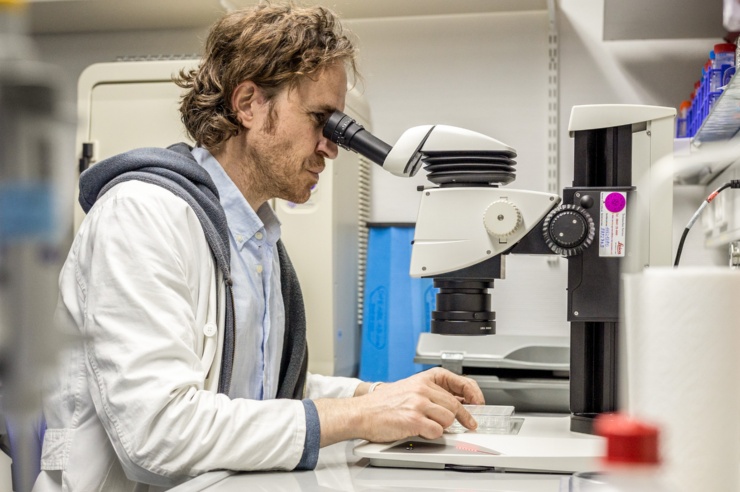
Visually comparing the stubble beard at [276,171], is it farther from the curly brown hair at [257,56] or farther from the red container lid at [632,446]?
the red container lid at [632,446]

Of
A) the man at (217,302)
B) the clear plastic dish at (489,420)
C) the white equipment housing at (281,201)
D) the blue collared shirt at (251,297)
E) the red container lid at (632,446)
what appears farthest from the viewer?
the white equipment housing at (281,201)

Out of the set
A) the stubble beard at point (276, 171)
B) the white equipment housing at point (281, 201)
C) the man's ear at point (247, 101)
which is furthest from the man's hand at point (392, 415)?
the white equipment housing at point (281, 201)

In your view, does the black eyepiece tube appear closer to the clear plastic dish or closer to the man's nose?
the man's nose

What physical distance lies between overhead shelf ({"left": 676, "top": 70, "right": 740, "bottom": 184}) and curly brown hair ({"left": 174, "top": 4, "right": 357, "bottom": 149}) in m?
0.69

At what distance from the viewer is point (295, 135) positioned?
4.85 feet

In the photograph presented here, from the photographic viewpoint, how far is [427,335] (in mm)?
2047

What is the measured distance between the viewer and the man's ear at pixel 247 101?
151 centimetres

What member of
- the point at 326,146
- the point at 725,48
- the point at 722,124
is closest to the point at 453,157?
the point at 326,146

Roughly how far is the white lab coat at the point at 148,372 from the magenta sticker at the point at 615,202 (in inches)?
21.0

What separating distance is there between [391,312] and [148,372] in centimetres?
131

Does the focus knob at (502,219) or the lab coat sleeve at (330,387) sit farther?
the lab coat sleeve at (330,387)

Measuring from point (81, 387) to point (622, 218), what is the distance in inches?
33.2

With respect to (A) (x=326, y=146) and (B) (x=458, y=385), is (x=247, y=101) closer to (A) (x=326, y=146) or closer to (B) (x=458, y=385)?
(A) (x=326, y=146)

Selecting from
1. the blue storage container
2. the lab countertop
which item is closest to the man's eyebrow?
the lab countertop
